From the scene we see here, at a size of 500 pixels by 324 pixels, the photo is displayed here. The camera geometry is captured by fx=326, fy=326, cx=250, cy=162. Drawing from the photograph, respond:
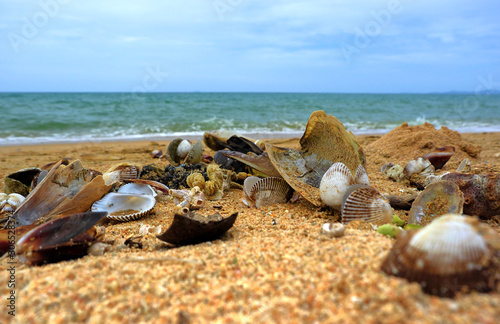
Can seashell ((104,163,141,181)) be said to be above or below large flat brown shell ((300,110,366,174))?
below

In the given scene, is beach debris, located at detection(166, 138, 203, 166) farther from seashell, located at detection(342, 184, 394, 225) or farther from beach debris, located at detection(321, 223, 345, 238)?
beach debris, located at detection(321, 223, 345, 238)

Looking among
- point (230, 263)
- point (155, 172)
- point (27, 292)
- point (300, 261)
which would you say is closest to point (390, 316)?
point (300, 261)

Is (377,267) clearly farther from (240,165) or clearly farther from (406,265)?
(240,165)

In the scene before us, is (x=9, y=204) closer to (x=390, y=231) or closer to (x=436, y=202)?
(x=390, y=231)

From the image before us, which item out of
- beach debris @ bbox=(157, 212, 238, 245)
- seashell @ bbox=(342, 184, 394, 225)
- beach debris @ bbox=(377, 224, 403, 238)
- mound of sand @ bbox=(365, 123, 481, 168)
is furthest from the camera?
mound of sand @ bbox=(365, 123, 481, 168)

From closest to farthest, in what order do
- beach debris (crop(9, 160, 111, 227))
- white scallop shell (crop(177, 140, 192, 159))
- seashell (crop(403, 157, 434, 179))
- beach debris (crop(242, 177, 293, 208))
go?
beach debris (crop(9, 160, 111, 227))
beach debris (crop(242, 177, 293, 208))
seashell (crop(403, 157, 434, 179))
white scallop shell (crop(177, 140, 192, 159))

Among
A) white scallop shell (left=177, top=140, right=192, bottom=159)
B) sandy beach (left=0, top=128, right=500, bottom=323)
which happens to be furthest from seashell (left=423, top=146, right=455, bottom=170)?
white scallop shell (left=177, top=140, right=192, bottom=159)
